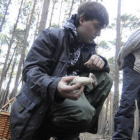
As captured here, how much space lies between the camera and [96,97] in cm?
149

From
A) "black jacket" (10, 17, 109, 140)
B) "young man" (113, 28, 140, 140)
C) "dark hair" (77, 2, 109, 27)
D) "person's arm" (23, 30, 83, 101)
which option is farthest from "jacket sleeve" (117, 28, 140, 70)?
"person's arm" (23, 30, 83, 101)

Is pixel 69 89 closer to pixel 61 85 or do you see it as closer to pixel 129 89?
pixel 61 85

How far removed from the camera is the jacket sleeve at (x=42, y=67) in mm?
1042

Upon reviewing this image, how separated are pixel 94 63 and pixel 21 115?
2.23 ft

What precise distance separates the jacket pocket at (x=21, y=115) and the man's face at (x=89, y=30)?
75cm

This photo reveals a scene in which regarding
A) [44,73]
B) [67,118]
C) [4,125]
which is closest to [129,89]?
[67,118]

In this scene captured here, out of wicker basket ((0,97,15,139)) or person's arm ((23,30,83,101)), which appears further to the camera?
wicker basket ((0,97,15,139))

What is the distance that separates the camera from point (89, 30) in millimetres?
1583

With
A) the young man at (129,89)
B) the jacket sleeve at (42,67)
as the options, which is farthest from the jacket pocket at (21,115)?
the young man at (129,89)


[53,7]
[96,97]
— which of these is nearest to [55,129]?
[96,97]

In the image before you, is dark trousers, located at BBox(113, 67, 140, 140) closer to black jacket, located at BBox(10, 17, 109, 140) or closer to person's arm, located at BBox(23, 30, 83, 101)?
black jacket, located at BBox(10, 17, 109, 140)

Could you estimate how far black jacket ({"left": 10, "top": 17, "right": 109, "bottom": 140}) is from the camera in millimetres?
1091

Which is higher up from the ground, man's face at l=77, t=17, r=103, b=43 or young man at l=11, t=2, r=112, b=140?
man's face at l=77, t=17, r=103, b=43

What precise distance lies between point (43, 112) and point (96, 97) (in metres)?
0.51
